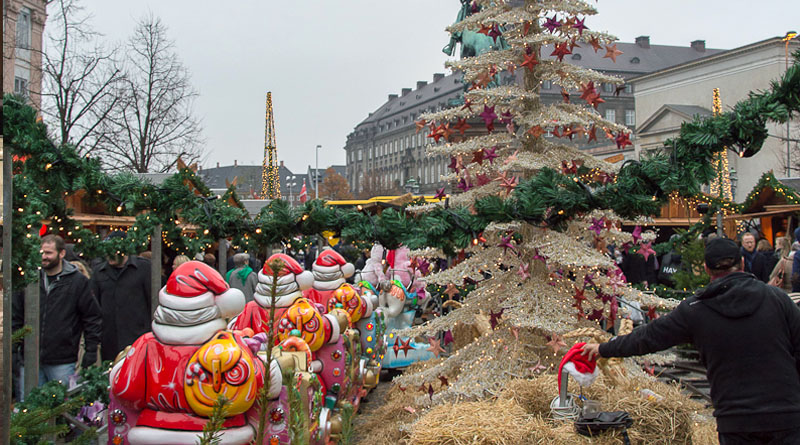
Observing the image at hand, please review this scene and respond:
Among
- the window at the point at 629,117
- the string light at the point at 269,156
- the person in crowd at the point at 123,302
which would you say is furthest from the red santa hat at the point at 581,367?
the window at the point at 629,117

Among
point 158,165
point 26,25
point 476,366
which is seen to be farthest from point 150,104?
point 476,366

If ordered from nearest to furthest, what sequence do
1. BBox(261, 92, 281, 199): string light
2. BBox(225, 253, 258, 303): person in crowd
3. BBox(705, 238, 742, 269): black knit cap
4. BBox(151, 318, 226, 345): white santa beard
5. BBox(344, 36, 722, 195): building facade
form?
BBox(705, 238, 742, 269): black knit cap, BBox(151, 318, 226, 345): white santa beard, BBox(225, 253, 258, 303): person in crowd, BBox(261, 92, 281, 199): string light, BBox(344, 36, 722, 195): building facade

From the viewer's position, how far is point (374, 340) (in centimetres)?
986

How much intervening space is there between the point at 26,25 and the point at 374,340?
83.5 ft

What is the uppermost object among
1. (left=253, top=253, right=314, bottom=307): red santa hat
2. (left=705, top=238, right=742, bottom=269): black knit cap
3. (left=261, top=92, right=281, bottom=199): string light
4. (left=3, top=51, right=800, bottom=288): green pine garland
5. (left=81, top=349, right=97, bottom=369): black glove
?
(left=261, top=92, right=281, bottom=199): string light

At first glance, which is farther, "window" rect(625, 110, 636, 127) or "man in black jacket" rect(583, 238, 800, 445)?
"window" rect(625, 110, 636, 127)

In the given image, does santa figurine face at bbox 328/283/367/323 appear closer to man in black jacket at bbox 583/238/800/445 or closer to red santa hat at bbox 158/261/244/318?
red santa hat at bbox 158/261/244/318

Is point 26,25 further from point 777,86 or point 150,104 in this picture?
point 777,86

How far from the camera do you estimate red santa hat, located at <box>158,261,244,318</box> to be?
4.59 metres

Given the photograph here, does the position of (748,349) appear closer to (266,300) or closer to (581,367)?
(581,367)

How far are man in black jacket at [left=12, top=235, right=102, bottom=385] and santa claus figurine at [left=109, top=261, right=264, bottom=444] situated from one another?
2.70m

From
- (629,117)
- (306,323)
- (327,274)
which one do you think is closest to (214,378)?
(306,323)

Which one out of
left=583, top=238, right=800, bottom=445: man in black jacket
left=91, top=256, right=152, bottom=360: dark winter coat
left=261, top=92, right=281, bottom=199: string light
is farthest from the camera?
left=261, top=92, right=281, bottom=199: string light

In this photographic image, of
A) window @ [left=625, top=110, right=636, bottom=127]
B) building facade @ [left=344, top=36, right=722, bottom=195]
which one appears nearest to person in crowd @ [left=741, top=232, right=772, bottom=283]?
building facade @ [left=344, top=36, right=722, bottom=195]
